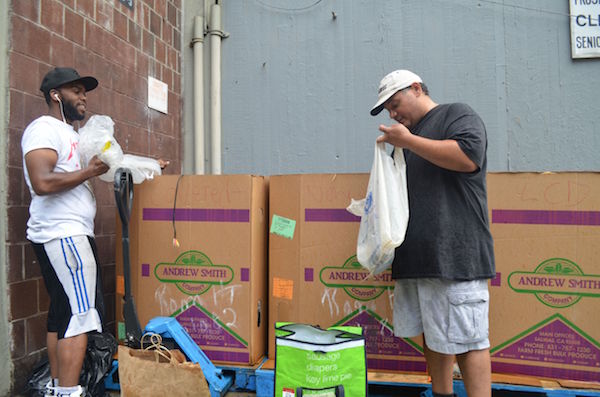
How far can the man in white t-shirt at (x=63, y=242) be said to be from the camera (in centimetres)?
219

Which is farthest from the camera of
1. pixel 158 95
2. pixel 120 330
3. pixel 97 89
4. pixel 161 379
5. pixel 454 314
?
pixel 158 95

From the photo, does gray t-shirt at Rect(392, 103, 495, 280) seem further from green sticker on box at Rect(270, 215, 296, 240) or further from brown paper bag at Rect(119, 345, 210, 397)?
brown paper bag at Rect(119, 345, 210, 397)

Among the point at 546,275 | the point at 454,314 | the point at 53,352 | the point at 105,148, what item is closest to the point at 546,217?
the point at 546,275

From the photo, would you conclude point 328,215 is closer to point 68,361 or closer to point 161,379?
point 161,379

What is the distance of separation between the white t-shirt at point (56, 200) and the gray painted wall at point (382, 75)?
6.52 ft

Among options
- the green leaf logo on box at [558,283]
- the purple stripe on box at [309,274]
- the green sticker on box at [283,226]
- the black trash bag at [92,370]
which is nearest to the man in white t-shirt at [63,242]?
the black trash bag at [92,370]

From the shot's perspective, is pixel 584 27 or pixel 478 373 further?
pixel 584 27

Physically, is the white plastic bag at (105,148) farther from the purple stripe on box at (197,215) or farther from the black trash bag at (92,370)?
the black trash bag at (92,370)

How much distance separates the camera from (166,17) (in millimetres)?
4074

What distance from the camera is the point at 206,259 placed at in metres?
2.63

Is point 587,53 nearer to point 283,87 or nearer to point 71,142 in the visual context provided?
point 283,87

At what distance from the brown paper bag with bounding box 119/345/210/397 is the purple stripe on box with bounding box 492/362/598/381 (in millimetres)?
1579

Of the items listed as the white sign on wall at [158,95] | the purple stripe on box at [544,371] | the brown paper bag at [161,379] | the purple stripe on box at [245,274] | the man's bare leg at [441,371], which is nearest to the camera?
the man's bare leg at [441,371]

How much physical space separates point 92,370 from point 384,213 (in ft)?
6.01
